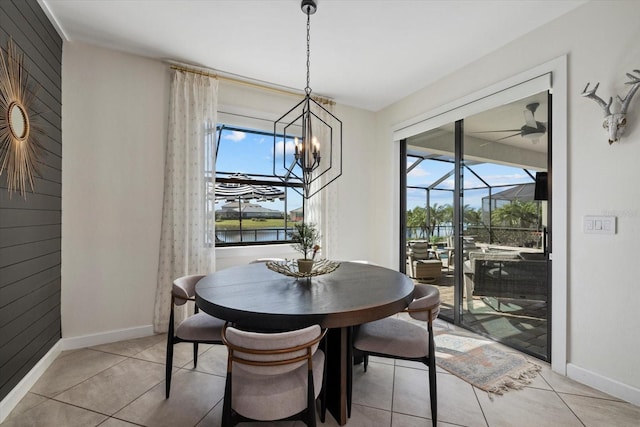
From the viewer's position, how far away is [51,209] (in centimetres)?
240

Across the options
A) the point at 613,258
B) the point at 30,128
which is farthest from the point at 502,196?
the point at 30,128

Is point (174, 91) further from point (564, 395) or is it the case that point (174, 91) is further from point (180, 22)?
point (564, 395)

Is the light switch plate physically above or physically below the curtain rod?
below

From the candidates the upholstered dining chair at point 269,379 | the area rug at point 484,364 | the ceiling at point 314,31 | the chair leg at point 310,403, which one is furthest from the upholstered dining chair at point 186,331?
the ceiling at point 314,31

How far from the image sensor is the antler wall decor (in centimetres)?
185

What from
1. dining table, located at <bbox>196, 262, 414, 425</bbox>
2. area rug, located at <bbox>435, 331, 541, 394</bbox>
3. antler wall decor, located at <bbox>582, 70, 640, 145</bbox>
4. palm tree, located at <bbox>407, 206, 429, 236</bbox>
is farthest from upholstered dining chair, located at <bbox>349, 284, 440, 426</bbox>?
palm tree, located at <bbox>407, 206, 429, 236</bbox>

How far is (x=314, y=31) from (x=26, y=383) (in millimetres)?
3402

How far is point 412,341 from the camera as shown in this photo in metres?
1.75

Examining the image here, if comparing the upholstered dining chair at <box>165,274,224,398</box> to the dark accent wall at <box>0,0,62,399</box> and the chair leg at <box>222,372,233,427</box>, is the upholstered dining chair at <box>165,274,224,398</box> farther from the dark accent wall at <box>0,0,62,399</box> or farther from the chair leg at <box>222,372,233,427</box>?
the dark accent wall at <box>0,0,62,399</box>

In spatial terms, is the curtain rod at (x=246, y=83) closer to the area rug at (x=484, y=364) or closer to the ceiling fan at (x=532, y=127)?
the ceiling fan at (x=532, y=127)

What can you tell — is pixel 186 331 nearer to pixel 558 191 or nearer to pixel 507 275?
pixel 507 275

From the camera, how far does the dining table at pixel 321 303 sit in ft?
4.61

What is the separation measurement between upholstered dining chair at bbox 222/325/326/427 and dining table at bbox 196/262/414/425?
0.10 metres

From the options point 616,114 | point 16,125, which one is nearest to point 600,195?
point 616,114
